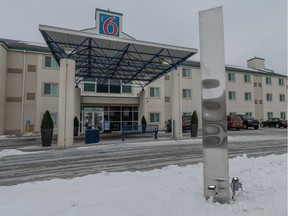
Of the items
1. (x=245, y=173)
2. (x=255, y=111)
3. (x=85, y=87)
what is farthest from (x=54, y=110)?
(x=255, y=111)

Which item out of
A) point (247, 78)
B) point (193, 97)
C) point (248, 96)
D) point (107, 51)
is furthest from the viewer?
point (247, 78)

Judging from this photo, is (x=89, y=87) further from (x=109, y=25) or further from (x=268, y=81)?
(x=268, y=81)

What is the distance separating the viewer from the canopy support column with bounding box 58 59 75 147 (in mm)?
11648

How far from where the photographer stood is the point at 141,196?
3918mm

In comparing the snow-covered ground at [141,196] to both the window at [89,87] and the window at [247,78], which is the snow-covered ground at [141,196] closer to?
the window at [89,87]

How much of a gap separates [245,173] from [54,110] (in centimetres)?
2170

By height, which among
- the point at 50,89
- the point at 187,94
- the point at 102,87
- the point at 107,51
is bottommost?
the point at 50,89

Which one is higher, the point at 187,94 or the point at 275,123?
the point at 187,94

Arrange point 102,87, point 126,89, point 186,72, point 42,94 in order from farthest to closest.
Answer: point 186,72, point 126,89, point 102,87, point 42,94

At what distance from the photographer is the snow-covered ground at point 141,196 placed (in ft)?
11.0

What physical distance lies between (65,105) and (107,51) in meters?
5.63

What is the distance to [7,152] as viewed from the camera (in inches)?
397

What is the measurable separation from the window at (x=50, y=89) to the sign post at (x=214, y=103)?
22.0 meters

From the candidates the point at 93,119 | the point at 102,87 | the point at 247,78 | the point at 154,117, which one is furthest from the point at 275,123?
the point at 93,119
